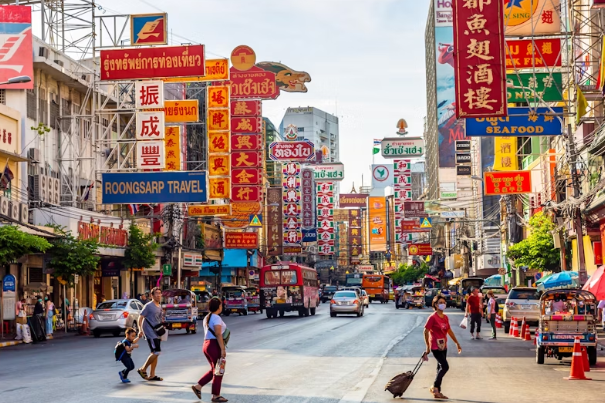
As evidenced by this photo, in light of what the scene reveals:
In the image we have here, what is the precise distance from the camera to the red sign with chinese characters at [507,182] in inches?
1839

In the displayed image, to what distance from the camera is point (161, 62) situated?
1673 inches

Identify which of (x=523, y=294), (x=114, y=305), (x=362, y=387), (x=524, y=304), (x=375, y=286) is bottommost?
(x=375, y=286)

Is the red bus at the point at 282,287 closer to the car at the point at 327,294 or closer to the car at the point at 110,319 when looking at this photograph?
the car at the point at 110,319

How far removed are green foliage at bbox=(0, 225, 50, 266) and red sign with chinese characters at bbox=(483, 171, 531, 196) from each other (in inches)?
930

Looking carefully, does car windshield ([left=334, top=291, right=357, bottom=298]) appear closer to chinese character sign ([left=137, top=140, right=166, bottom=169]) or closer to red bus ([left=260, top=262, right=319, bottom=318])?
red bus ([left=260, top=262, right=319, bottom=318])

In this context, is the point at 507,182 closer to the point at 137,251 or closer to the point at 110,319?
the point at 137,251

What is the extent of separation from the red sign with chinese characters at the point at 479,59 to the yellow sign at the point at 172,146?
2274 cm

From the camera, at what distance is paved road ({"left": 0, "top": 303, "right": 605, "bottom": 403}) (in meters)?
14.8

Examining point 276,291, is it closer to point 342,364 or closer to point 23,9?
point 23,9

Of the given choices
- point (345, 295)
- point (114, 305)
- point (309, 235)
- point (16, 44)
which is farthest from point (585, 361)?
point (309, 235)

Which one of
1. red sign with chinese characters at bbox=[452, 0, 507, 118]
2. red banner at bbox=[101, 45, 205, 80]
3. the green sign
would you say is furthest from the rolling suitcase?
red banner at bbox=[101, 45, 205, 80]

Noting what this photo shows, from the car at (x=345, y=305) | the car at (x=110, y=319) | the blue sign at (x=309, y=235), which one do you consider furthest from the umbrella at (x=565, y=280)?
the blue sign at (x=309, y=235)

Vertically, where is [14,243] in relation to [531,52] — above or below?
below

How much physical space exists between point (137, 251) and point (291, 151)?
74.2 meters
